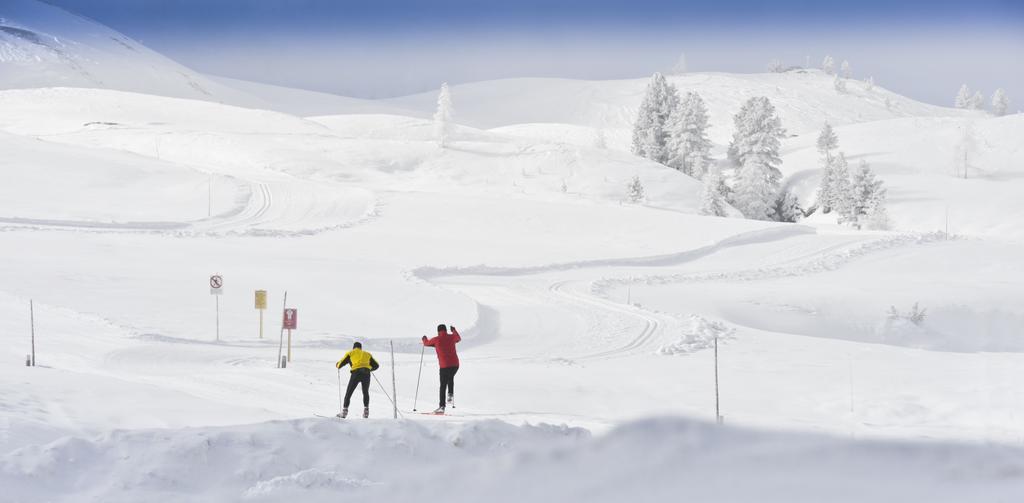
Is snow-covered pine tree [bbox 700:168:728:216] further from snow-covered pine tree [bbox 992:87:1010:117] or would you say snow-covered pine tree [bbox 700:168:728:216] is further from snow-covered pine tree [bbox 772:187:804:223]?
snow-covered pine tree [bbox 992:87:1010:117]

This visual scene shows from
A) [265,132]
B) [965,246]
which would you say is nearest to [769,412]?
[965,246]

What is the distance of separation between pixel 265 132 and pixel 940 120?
7867 centimetres

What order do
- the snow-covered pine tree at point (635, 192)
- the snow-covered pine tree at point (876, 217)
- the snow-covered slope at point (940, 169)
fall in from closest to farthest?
the snow-covered pine tree at point (635, 192) < the snow-covered pine tree at point (876, 217) < the snow-covered slope at point (940, 169)

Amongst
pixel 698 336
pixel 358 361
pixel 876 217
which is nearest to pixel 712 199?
pixel 876 217

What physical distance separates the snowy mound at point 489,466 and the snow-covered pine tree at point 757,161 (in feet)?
245

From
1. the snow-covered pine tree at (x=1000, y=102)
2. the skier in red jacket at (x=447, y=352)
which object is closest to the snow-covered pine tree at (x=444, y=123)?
the skier in red jacket at (x=447, y=352)

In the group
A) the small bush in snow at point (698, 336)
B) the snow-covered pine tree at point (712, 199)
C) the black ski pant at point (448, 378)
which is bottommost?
the small bush in snow at point (698, 336)

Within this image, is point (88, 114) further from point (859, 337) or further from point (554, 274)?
point (859, 337)

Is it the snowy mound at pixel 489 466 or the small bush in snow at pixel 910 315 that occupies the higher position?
the snowy mound at pixel 489 466

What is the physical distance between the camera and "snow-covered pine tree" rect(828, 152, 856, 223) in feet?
250

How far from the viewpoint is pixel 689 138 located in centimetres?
9294

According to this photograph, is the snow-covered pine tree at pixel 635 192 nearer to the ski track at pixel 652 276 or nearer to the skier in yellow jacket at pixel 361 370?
the ski track at pixel 652 276

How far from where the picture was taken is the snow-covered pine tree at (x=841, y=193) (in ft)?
Answer: 250

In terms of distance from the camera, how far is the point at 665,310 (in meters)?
27.9
